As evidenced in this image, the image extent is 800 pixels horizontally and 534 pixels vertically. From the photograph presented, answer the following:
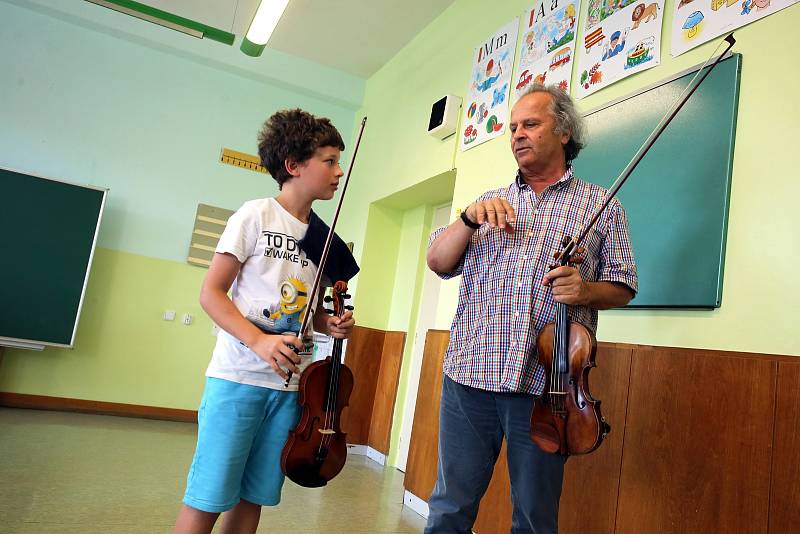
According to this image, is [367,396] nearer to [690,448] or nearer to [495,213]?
[690,448]

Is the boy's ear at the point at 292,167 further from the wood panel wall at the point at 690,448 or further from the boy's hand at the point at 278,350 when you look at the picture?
the wood panel wall at the point at 690,448

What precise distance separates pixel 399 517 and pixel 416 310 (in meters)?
1.95

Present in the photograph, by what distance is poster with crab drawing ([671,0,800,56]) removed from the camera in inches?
74.5

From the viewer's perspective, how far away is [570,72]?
109 inches

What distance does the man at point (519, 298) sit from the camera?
1.30 meters

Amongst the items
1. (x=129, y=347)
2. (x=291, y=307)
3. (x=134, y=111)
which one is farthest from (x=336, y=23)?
(x=291, y=307)

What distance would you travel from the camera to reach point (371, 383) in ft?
16.0

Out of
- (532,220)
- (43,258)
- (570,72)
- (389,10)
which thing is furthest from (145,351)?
(532,220)

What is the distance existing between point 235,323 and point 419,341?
11.0 ft

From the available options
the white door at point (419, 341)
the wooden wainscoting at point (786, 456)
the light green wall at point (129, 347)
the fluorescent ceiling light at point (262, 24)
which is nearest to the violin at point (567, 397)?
the wooden wainscoting at point (786, 456)

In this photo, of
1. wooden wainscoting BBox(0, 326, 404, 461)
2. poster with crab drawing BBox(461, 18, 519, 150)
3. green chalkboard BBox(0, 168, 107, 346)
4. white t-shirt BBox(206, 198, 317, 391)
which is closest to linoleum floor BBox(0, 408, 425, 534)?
wooden wainscoting BBox(0, 326, 404, 461)

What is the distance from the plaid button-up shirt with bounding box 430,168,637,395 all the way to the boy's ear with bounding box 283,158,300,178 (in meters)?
0.52

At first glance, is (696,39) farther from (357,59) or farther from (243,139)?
(243,139)

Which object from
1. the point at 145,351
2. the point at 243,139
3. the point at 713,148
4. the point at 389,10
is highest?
the point at 389,10
